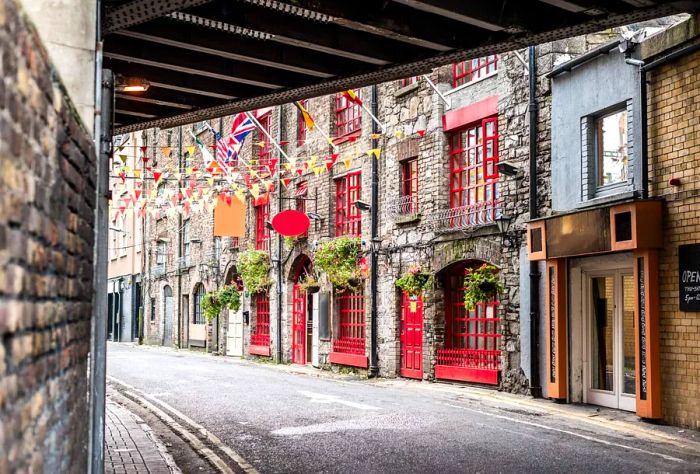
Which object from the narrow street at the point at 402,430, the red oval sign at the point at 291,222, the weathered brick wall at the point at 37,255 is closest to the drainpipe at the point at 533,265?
the narrow street at the point at 402,430

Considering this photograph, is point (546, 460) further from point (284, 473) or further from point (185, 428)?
point (185, 428)

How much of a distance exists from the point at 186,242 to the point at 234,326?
22.3 ft

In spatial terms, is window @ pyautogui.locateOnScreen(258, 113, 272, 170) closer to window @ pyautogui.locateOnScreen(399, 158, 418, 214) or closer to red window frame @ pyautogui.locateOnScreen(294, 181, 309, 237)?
red window frame @ pyautogui.locateOnScreen(294, 181, 309, 237)

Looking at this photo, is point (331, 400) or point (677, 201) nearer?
point (677, 201)

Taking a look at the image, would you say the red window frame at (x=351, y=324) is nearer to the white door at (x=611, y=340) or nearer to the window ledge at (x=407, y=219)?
the window ledge at (x=407, y=219)

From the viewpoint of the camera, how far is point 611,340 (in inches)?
581

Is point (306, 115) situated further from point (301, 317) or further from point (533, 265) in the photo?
point (301, 317)

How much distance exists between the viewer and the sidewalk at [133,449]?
28.7ft

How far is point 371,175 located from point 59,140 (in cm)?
1943

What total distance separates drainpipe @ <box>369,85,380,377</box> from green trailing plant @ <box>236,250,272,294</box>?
715 cm

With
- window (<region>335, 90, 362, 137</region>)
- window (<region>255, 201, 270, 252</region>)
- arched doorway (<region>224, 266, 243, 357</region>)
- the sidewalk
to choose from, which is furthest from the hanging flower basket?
the sidewalk

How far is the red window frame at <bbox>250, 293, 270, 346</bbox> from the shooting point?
30.1 m

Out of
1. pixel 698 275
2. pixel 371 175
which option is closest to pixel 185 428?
pixel 698 275

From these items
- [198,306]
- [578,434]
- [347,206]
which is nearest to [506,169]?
[578,434]
